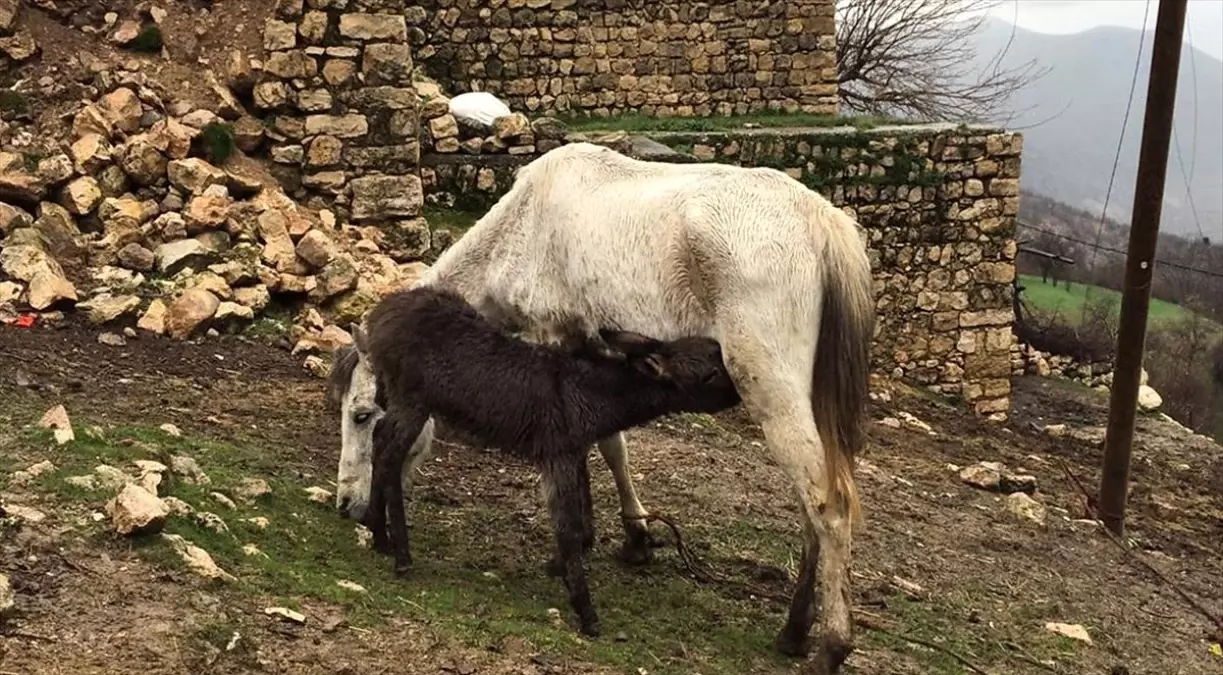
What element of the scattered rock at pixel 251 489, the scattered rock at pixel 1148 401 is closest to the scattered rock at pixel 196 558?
the scattered rock at pixel 251 489

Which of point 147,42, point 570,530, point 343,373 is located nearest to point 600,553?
point 570,530

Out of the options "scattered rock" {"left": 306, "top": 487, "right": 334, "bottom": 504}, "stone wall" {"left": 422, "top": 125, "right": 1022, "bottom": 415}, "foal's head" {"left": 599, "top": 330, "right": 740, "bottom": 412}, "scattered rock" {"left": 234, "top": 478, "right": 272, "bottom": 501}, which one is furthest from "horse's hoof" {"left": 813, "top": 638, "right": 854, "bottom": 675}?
"stone wall" {"left": 422, "top": 125, "right": 1022, "bottom": 415}

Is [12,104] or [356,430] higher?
[12,104]

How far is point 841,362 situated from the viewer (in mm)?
4930

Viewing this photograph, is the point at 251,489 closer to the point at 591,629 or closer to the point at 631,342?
the point at 591,629

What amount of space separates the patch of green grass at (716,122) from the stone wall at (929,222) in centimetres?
96

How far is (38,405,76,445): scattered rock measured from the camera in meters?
5.26

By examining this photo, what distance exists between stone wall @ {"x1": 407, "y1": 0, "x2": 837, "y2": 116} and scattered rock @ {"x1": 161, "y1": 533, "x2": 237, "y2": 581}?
462 inches

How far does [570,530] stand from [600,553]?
1.16 m

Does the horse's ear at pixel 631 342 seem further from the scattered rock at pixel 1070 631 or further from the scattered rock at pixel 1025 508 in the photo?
the scattered rock at pixel 1025 508

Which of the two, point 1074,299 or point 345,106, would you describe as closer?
point 345,106

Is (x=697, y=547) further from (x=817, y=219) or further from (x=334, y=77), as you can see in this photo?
(x=334, y=77)

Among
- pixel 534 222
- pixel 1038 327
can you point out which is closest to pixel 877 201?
pixel 534 222

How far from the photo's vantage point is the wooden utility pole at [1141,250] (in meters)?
8.69
